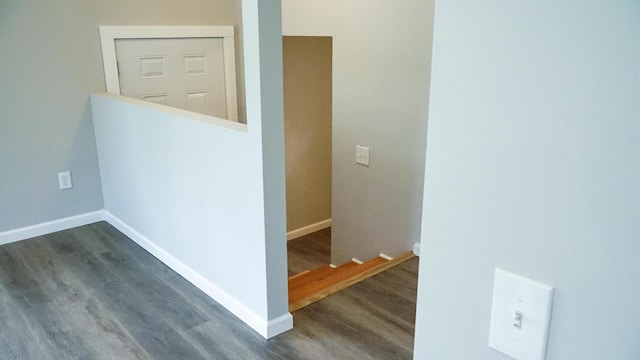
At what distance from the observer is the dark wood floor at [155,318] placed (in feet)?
7.69

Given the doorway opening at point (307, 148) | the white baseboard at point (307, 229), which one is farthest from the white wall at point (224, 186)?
the white baseboard at point (307, 229)

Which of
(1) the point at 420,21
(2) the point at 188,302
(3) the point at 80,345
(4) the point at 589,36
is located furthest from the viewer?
(1) the point at 420,21

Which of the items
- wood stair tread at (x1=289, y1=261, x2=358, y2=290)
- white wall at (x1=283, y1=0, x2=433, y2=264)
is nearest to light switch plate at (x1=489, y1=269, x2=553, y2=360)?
white wall at (x1=283, y1=0, x2=433, y2=264)

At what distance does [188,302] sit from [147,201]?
90cm

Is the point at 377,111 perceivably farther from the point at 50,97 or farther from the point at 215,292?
the point at 50,97

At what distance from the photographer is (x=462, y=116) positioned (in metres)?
0.69

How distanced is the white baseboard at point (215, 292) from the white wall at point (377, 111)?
4.19 feet

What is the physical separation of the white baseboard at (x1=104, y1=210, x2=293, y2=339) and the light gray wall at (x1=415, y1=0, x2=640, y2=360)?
180cm

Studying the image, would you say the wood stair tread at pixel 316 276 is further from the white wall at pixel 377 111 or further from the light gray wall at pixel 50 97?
the light gray wall at pixel 50 97

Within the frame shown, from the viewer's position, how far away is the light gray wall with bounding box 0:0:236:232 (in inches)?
136

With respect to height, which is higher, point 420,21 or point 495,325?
point 420,21

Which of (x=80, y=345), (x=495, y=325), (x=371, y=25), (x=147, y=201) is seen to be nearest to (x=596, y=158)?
(x=495, y=325)

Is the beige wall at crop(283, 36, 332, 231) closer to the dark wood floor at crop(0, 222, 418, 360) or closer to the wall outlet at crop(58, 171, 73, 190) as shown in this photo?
the wall outlet at crop(58, 171, 73, 190)

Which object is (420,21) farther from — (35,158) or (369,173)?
(35,158)
